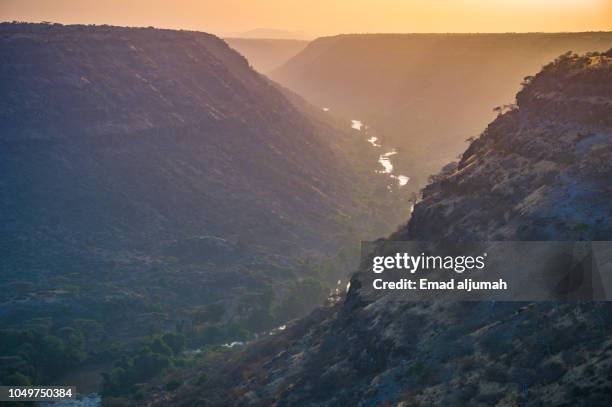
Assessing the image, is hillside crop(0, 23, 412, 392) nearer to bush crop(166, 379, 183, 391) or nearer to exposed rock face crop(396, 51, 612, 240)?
bush crop(166, 379, 183, 391)

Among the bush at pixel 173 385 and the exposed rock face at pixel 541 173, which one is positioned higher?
the exposed rock face at pixel 541 173

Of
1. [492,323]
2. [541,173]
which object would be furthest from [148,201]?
[492,323]

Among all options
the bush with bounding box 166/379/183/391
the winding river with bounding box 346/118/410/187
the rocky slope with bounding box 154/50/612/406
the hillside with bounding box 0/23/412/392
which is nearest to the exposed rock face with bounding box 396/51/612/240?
the rocky slope with bounding box 154/50/612/406

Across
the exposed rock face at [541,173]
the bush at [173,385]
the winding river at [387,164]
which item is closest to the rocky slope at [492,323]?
the exposed rock face at [541,173]

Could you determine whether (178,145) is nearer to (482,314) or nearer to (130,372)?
(130,372)

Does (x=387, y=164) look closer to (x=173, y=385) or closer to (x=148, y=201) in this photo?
(x=148, y=201)

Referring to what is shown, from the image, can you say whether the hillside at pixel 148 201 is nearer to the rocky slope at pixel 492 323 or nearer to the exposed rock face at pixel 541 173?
the rocky slope at pixel 492 323
